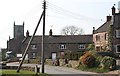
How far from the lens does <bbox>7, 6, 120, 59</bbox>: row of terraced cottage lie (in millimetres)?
62562

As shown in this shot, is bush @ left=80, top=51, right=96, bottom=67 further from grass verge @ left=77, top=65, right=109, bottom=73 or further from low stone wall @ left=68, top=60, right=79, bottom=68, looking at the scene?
low stone wall @ left=68, top=60, right=79, bottom=68

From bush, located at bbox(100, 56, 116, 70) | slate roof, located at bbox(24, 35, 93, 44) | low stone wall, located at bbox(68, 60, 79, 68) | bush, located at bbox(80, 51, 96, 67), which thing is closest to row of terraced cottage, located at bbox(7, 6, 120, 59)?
slate roof, located at bbox(24, 35, 93, 44)

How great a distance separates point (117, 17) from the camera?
2443 inches

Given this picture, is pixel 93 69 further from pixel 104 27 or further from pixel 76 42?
pixel 76 42

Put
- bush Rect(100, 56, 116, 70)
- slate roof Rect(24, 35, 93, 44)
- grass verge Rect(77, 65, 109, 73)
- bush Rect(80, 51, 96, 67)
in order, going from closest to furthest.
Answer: grass verge Rect(77, 65, 109, 73) < bush Rect(100, 56, 116, 70) < bush Rect(80, 51, 96, 67) < slate roof Rect(24, 35, 93, 44)

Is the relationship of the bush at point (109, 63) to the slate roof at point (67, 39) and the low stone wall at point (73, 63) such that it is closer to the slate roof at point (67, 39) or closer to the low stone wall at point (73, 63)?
the low stone wall at point (73, 63)

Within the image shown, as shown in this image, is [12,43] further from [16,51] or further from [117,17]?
[117,17]

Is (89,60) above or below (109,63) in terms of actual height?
above

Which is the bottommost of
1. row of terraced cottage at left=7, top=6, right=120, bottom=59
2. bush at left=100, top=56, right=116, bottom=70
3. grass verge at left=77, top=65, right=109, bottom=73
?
grass verge at left=77, top=65, right=109, bottom=73

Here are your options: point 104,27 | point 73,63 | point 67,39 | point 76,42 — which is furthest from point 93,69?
point 67,39

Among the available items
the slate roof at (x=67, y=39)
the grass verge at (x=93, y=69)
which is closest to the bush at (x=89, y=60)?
the grass verge at (x=93, y=69)

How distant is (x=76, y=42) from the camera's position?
8756 centimetres

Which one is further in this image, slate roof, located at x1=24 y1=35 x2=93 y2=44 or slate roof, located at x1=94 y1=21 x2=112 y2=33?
slate roof, located at x1=24 y1=35 x2=93 y2=44

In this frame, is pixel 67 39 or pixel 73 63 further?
pixel 67 39
